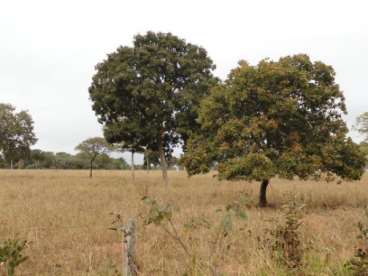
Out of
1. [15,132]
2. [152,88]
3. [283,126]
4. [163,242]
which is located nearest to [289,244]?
[163,242]

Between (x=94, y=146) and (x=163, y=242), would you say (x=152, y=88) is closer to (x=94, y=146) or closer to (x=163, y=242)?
(x=163, y=242)

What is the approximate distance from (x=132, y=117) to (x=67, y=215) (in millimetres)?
14243

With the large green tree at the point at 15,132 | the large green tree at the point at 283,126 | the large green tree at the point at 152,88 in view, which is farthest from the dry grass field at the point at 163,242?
the large green tree at the point at 15,132

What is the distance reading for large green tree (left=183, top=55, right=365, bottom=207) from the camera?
1495cm

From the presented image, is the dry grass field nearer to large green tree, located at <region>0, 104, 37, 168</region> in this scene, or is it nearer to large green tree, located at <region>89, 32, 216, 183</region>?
large green tree, located at <region>89, 32, 216, 183</region>

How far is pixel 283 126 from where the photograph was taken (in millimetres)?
15945

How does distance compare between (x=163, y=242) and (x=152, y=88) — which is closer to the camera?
(x=163, y=242)

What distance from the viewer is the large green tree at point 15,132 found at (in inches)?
1655

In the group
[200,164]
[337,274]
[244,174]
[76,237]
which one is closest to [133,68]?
[200,164]

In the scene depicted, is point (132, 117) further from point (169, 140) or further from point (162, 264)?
point (162, 264)

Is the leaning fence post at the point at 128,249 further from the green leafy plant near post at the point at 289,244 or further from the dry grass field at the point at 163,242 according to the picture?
the green leafy plant near post at the point at 289,244

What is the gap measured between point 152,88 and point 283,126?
38.1 ft

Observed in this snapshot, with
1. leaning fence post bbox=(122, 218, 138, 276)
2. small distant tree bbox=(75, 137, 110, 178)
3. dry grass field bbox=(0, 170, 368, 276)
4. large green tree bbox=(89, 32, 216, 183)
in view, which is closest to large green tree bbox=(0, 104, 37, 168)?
small distant tree bbox=(75, 137, 110, 178)

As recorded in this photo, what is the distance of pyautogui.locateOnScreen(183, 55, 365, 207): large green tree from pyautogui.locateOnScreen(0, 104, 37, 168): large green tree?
3260 cm
